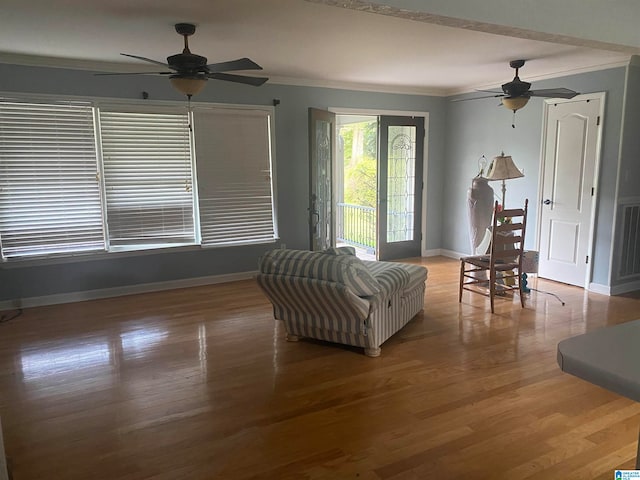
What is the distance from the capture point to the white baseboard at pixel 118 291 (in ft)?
16.3

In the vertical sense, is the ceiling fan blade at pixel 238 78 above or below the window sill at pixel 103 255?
above

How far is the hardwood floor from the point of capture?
2350 mm

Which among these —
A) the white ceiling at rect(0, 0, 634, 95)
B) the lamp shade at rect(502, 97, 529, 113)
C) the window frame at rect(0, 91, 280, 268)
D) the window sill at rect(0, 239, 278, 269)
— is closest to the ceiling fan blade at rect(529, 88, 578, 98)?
the lamp shade at rect(502, 97, 529, 113)

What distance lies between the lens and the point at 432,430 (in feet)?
8.60

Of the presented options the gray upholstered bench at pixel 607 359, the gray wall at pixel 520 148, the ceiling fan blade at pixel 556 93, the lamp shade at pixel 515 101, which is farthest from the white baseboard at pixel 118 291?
the gray upholstered bench at pixel 607 359

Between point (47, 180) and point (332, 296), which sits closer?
point (332, 296)

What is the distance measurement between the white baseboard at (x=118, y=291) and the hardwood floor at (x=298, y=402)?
44cm

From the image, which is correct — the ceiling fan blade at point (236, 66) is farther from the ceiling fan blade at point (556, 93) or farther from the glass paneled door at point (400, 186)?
the glass paneled door at point (400, 186)

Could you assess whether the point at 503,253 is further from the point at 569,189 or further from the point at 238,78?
the point at 238,78

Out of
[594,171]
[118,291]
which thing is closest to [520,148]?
[594,171]

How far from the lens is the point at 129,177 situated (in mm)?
5285

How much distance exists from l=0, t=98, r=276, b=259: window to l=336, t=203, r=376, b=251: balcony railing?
2613 mm

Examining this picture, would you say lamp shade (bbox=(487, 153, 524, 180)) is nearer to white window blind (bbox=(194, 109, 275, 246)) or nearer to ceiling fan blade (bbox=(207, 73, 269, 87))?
white window blind (bbox=(194, 109, 275, 246))

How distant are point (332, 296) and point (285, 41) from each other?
7.45 feet
